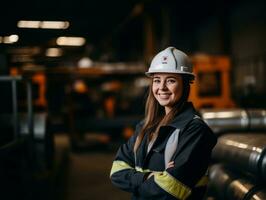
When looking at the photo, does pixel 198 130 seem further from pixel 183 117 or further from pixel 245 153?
pixel 245 153

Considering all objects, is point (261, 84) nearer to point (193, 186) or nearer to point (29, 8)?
point (29, 8)

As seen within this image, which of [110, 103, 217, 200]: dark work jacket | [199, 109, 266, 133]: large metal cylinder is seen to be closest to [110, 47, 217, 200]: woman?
[110, 103, 217, 200]: dark work jacket

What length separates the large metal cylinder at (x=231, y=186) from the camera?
3.44 metres

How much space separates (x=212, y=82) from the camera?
9.71 meters

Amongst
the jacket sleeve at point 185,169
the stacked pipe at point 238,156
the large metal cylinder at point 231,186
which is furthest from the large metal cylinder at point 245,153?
the jacket sleeve at point 185,169

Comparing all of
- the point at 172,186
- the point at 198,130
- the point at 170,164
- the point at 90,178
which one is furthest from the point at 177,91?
the point at 90,178

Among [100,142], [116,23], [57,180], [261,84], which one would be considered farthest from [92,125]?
[116,23]

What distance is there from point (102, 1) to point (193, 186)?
272cm

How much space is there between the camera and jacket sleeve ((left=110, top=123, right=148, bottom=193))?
8.20 feet

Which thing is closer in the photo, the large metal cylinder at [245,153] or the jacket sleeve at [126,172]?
the jacket sleeve at [126,172]

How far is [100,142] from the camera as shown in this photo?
12.4m

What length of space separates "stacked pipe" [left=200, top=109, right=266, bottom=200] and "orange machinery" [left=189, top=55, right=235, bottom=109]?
152 inches

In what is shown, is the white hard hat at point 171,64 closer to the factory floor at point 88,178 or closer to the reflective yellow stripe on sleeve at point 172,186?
the reflective yellow stripe on sleeve at point 172,186

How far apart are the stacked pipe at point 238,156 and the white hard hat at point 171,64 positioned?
121 centimetres
